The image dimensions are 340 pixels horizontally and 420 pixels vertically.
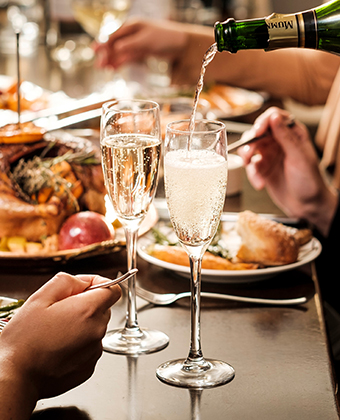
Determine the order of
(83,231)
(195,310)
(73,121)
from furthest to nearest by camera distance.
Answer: (73,121), (83,231), (195,310)

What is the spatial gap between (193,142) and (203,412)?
0.31m

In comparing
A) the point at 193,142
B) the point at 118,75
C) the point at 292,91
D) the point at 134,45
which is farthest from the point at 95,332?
the point at 118,75

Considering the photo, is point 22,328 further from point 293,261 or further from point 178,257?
point 293,261

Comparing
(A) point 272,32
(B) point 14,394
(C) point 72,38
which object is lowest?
(B) point 14,394

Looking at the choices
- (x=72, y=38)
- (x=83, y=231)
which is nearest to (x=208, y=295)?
(x=83, y=231)

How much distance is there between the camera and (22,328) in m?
0.67

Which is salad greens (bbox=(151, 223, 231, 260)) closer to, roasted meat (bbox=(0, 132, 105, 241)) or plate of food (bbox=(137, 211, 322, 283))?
plate of food (bbox=(137, 211, 322, 283))

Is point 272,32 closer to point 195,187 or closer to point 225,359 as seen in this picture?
point 195,187

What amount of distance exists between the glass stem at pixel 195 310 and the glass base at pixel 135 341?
8cm

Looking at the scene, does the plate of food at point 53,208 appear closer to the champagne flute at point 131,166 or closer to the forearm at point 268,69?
the champagne flute at point 131,166

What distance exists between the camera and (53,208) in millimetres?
1134

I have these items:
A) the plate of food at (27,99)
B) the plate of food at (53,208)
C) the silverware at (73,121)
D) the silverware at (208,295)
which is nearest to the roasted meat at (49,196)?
the plate of food at (53,208)

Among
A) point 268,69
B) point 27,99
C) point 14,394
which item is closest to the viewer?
point 14,394

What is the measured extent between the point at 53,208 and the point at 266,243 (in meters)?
0.39
